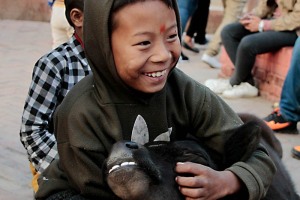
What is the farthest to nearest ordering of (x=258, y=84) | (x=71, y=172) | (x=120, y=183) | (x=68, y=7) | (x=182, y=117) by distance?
1. (x=258, y=84)
2. (x=68, y=7)
3. (x=182, y=117)
4. (x=71, y=172)
5. (x=120, y=183)

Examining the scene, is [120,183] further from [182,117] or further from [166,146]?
[182,117]

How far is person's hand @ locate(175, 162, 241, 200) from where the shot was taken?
64.1 inches

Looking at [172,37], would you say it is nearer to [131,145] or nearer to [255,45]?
[131,145]

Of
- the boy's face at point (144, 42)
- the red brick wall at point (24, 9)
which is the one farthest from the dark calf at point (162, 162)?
the red brick wall at point (24, 9)

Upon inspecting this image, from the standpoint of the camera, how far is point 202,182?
1649 mm

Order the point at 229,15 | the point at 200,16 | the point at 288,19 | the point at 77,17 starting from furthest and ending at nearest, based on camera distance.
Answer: the point at 200,16 < the point at 229,15 < the point at 288,19 < the point at 77,17

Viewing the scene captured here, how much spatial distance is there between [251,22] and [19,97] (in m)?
2.58

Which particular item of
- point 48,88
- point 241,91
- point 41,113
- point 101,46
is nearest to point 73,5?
point 48,88

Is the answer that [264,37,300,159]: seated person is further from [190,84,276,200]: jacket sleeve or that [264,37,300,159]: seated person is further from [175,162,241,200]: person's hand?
[175,162,241,200]: person's hand

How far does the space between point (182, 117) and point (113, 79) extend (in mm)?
299

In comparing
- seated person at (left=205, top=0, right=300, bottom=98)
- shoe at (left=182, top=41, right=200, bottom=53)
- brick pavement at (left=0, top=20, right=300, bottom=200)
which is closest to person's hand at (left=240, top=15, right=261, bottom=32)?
seated person at (left=205, top=0, right=300, bottom=98)

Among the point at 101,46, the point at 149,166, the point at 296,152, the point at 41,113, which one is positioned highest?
the point at 101,46

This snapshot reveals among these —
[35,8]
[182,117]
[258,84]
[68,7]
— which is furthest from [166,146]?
[35,8]

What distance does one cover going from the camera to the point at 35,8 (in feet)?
34.6
